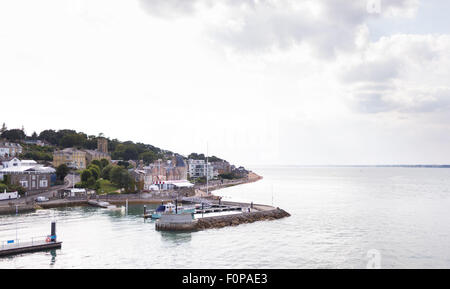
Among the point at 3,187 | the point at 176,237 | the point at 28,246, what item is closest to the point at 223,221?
the point at 176,237

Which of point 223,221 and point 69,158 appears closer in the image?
point 223,221

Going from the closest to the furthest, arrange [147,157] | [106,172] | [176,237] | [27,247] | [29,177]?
[27,247] < [176,237] < [29,177] < [106,172] < [147,157]

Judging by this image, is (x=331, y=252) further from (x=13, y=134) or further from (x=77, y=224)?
(x=13, y=134)

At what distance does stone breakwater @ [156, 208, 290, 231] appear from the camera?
41.4m

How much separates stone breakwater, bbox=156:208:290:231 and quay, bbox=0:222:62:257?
12083mm

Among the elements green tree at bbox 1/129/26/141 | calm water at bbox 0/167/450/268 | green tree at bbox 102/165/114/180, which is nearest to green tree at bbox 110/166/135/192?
green tree at bbox 102/165/114/180

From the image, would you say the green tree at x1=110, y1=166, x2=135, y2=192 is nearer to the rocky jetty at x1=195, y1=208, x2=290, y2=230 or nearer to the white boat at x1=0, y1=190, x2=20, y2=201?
the white boat at x1=0, y1=190, x2=20, y2=201

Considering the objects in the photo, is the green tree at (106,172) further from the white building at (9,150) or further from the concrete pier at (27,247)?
the concrete pier at (27,247)

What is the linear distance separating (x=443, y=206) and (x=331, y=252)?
1874 inches

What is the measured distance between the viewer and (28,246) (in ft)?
101

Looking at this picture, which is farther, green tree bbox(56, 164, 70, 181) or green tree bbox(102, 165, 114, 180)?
green tree bbox(102, 165, 114, 180)

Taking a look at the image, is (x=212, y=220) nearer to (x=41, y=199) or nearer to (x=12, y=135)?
(x=41, y=199)

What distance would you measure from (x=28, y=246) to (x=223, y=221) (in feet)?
73.5
